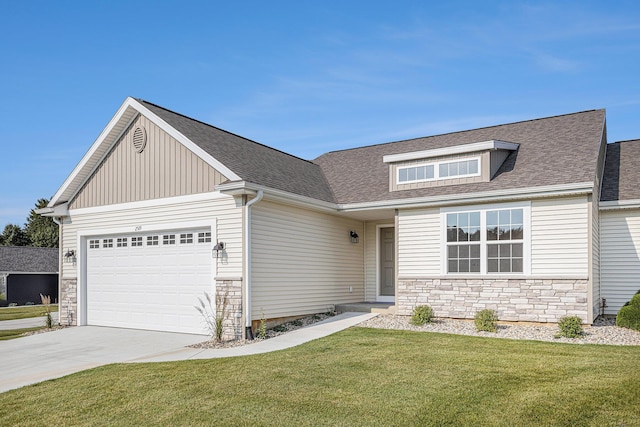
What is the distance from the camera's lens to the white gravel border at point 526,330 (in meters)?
10.0

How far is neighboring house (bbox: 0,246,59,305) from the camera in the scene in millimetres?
30766

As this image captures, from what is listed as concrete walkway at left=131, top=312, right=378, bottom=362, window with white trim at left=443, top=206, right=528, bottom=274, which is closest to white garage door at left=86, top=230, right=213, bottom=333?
concrete walkway at left=131, top=312, right=378, bottom=362

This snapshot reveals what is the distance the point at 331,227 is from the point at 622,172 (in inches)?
315

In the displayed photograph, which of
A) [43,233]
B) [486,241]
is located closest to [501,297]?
[486,241]

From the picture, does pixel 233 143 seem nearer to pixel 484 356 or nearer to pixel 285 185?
pixel 285 185

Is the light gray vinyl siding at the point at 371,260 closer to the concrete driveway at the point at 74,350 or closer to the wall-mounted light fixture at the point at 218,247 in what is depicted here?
the wall-mounted light fixture at the point at 218,247

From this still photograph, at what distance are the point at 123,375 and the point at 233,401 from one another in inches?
98.8

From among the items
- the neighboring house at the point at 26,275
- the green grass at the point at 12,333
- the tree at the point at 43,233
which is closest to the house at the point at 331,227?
the green grass at the point at 12,333

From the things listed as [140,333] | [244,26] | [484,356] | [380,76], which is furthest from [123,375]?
[380,76]

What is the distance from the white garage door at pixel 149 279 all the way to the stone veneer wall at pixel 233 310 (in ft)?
2.45

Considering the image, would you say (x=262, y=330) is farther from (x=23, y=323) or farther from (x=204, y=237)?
(x=23, y=323)

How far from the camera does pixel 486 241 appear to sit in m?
11.9

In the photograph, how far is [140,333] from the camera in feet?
41.7

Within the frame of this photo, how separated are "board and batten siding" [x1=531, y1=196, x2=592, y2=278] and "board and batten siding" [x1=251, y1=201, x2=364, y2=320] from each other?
17.4ft
